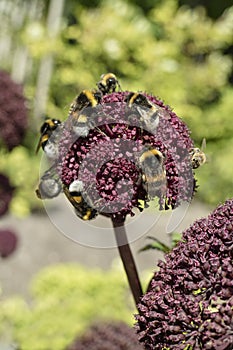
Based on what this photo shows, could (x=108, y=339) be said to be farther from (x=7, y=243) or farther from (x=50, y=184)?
(x=7, y=243)

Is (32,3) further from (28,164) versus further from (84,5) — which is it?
(28,164)

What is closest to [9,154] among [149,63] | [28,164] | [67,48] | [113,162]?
[28,164]

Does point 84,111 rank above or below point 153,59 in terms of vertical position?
below

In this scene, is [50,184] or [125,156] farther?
[50,184]

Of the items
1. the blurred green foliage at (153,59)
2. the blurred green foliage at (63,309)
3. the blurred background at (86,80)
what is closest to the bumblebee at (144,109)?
the blurred green foliage at (63,309)

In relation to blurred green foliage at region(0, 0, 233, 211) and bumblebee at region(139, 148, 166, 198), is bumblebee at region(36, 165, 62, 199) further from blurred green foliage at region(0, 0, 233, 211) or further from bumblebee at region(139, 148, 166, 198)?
blurred green foliage at region(0, 0, 233, 211)

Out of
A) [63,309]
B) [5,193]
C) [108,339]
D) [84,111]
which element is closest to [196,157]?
[84,111]
